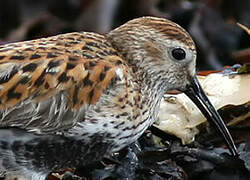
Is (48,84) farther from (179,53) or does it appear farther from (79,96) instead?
(179,53)

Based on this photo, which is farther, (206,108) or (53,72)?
(206,108)

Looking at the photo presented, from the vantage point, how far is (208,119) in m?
3.71

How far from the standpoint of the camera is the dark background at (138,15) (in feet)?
21.6

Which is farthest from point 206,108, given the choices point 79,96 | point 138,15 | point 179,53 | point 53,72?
point 138,15

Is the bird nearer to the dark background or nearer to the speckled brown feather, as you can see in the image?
the speckled brown feather

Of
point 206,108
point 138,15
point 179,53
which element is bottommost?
point 138,15

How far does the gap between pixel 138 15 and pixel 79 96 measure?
3290mm

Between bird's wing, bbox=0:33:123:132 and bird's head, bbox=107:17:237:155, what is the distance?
0.18 m

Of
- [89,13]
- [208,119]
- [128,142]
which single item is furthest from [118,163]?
[89,13]

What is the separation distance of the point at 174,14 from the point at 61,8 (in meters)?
1.06

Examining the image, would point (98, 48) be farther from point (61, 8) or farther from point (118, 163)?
point (61, 8)

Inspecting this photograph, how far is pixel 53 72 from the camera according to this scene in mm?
3420

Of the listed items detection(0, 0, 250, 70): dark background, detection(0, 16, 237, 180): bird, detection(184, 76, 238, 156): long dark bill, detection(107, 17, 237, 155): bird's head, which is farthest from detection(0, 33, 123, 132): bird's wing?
detection(0, 0, 250, 70): dark background

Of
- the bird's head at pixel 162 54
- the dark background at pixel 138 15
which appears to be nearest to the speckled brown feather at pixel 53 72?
the bird's head at pixel 162 54
